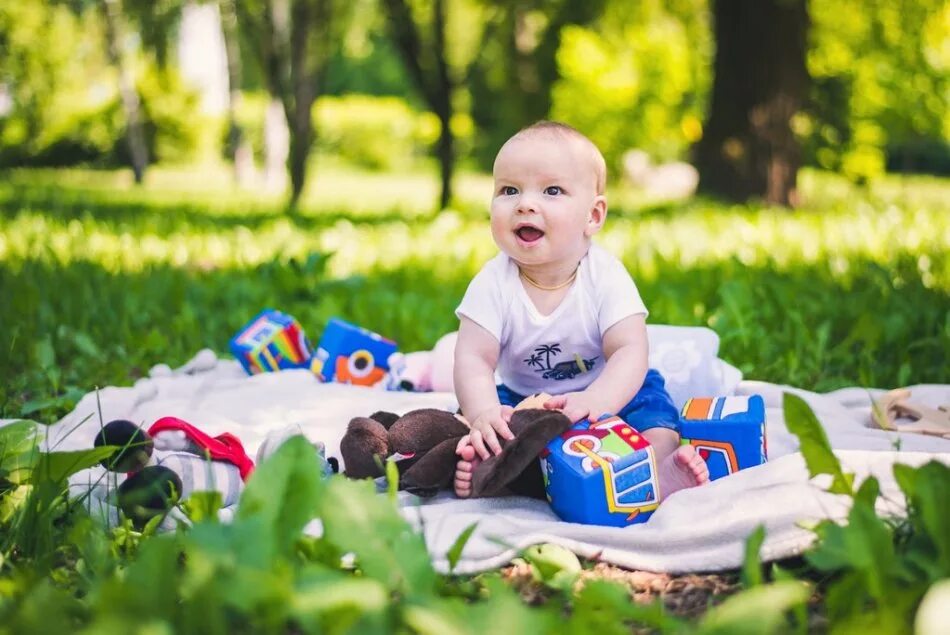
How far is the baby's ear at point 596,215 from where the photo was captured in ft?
8.41

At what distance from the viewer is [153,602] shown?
4.54 feet

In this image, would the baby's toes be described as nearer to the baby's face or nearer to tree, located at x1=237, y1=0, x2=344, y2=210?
the baby's face

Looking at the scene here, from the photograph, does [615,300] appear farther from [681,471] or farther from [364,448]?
[364,448]

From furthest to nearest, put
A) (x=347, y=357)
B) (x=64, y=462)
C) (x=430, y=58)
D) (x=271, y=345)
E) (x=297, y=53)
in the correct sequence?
(x=297, y=53), (x=430, y=58), (x=271, y=345), (x=347, y=357), (x=64, y=462)

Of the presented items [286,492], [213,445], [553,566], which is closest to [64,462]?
[213,445]

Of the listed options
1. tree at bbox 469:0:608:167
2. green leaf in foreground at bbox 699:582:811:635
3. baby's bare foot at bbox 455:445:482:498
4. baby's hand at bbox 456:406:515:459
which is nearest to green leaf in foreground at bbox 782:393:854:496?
green leaf in foreground at bbox 699:582:811:635

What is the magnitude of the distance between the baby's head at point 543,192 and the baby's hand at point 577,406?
1.25ft

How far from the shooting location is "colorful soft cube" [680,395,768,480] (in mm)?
2307

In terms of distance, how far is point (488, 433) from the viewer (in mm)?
2258

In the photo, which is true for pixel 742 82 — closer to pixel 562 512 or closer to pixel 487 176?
pixel 562 512

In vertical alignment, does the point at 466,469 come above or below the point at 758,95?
below

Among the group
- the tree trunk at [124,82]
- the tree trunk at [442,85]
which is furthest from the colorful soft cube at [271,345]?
the tree trunk at [124,82]

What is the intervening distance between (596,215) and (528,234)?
0.67ft

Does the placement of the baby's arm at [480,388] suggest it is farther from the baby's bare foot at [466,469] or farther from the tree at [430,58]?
the tree at [430,58]
